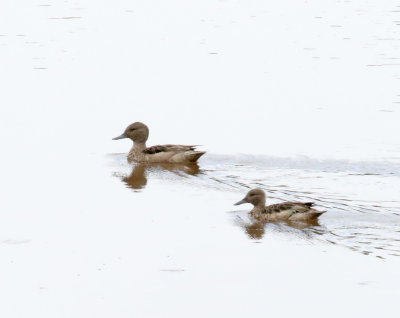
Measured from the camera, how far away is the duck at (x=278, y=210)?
13477mm

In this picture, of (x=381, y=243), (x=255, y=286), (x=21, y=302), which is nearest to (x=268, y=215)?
(x=381, y=243)

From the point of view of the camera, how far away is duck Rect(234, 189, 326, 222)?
44.2 feet

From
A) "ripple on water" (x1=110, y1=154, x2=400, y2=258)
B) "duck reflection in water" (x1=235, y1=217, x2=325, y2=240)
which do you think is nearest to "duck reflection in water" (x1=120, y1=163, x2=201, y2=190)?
"ripple on water" (x1=110, y1=154, x2=400, y2=258)

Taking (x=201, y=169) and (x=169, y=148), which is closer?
(x=201, y=169)

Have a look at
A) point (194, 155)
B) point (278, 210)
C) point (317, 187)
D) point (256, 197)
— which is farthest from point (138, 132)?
point (278, 210)

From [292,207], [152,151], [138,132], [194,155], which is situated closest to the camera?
[292,207]

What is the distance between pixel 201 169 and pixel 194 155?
0.44m

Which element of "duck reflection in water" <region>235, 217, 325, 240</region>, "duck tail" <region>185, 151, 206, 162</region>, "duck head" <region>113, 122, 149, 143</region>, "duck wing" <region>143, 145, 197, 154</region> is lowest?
"duck reflection in water" <region>235, 217, 325, 240</region>

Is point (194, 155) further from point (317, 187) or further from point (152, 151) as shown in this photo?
point (317, 187)

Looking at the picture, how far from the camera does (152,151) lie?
17.6m

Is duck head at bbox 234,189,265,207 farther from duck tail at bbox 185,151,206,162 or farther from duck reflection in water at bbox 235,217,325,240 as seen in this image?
duck tail at bbox 185,151,206,162

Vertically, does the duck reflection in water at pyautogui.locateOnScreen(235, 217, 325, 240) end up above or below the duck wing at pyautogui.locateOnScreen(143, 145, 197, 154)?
below

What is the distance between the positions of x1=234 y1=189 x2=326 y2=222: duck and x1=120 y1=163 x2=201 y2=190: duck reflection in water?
8.17ft

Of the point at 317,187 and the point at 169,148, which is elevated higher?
the point at 169,148
